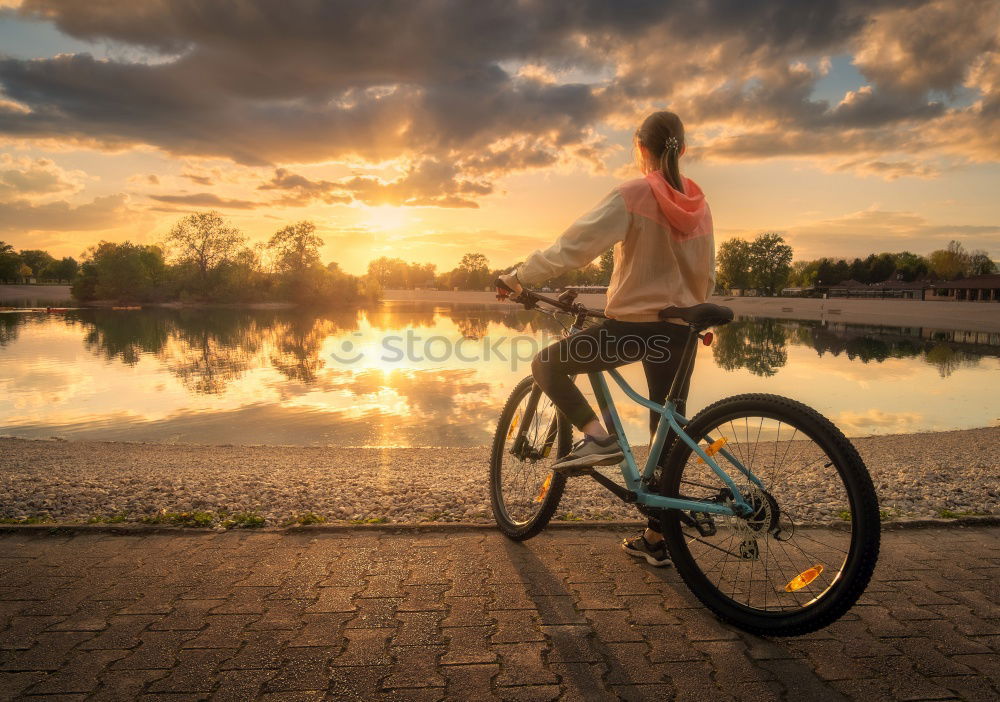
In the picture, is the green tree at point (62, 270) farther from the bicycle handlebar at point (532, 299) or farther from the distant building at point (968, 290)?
the distant building at point (968, 290)

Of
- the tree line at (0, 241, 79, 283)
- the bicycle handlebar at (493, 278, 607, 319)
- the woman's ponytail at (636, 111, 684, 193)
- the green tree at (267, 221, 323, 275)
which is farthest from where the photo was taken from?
the tree line at (0, 241, 79, 283)

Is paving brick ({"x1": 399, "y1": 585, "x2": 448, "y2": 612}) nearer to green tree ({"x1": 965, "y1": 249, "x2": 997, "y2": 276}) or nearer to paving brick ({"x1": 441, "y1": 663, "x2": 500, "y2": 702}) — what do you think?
paving brick ({"x1": 441, "y1": 663, "x2": 500, "y2": 702})

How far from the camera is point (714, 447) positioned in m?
2.84

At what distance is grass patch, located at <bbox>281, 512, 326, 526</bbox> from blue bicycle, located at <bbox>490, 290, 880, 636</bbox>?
1506mm

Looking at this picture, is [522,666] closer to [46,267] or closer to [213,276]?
[213,276]

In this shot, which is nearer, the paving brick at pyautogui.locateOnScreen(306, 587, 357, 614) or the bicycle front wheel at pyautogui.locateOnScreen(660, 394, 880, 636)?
the bicycle front wheel at pyautogui.locateOnScreen(660, 394, 880, 636)

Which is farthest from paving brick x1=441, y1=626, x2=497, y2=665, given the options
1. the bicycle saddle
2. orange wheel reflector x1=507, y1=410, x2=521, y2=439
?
the bicycle saddle

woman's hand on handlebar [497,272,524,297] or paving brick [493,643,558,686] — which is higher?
woman's hand on handlebar [497,272,524,297]

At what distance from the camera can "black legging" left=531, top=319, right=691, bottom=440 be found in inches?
127

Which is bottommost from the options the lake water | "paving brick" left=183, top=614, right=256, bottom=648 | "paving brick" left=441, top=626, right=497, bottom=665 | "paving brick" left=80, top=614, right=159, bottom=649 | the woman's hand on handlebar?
the lake water

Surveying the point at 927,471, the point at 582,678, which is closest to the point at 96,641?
the point at 582,678

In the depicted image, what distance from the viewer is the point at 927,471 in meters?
6.45

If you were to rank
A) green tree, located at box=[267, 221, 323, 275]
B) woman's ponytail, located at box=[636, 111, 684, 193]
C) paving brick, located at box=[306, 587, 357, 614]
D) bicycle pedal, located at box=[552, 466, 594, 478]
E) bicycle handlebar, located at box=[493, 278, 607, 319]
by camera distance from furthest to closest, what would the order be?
green tree, located at box=[267, 221, 323, 275] < bicycle handlebar, located at box=[493, 278, 607, 319] < bicycle pedal, located at box=[552, 466, 594, 478] < woman's ponytail, located at box=[636, 111, 684, 193] < paving brick, located at box=[306, 587, 357, 614]

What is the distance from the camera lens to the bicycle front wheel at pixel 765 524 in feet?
7.98
